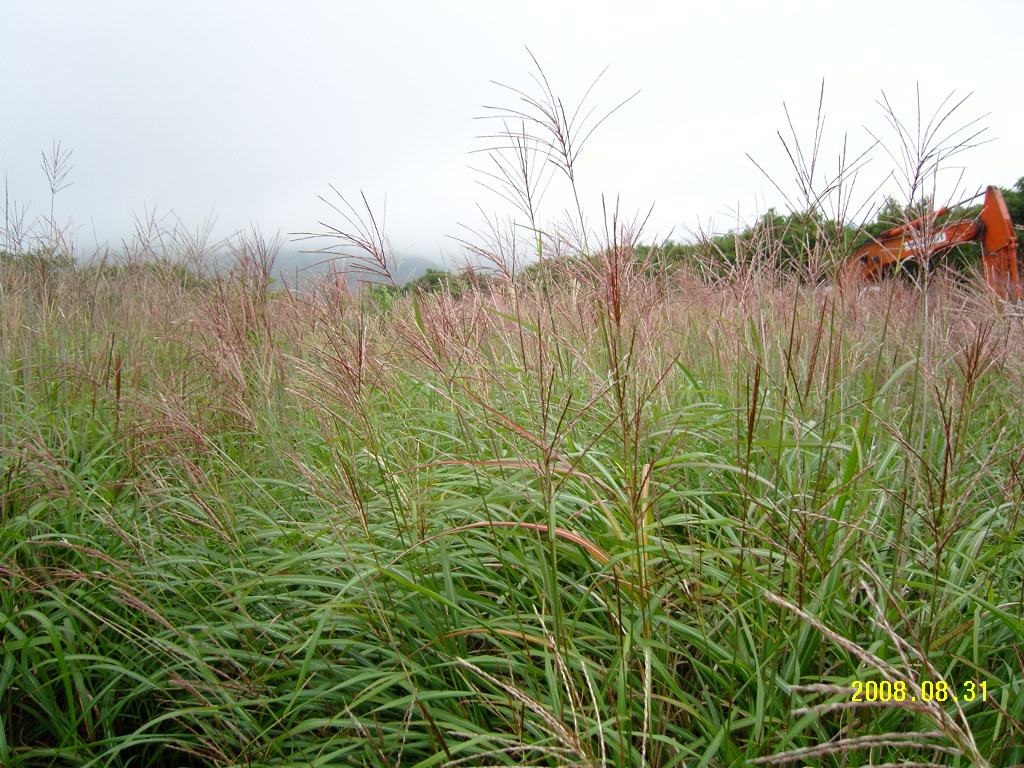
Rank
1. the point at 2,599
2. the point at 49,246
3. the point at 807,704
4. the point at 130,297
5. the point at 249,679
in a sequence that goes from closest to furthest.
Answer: the point at 807,704 → the point at 249,679 → the point at 2,599 → the point at 49,246 → the point at 130,297

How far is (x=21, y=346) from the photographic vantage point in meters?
3.38

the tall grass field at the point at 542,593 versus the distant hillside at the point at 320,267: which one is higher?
the distant hillside at the point at 320,267

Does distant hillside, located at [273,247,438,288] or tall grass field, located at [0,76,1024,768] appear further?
distant hillside, located at [273,247,438,288]

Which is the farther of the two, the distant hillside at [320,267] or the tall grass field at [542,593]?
the distant hillside at [320,267]

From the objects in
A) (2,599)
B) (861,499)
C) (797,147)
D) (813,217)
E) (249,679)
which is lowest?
(249,679)

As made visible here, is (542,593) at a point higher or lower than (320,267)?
lower

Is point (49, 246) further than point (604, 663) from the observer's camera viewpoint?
Yes

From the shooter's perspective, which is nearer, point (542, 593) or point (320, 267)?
point (542, 593)

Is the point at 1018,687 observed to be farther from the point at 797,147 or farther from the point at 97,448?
the point at 97,448

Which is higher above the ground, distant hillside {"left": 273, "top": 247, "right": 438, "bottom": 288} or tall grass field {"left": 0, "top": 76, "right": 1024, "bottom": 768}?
distant hillside {"left": 273, "top": 247, "right": 438, "bottom": 288}

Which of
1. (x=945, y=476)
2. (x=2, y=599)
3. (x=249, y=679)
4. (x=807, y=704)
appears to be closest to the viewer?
(x=945, y=476)

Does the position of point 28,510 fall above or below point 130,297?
below

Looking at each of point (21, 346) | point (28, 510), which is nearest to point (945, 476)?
point (28, 510)

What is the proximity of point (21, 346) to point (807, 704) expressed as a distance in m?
4.27
